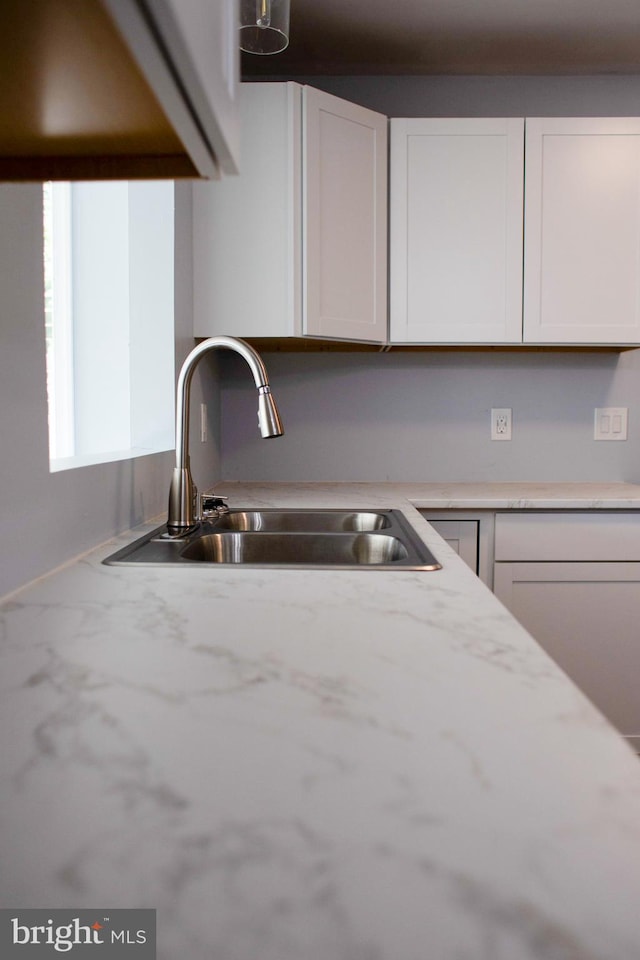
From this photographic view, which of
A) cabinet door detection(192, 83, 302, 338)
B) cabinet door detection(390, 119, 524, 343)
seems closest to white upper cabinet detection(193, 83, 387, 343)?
cabinet door detection(192, 83, 302, 338)

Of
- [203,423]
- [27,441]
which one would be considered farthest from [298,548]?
[203,423]

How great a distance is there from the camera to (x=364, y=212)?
216 cm

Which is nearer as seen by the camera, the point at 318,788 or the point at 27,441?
the point at 318,788

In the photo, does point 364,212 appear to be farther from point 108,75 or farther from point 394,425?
point 108,75

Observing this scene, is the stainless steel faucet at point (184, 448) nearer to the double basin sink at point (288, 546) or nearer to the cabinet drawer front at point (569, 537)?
the double basin sink at point (288, 546)

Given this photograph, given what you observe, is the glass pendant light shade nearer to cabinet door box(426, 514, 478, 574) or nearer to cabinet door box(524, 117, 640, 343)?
cabinet door box(524, 117, 640, 343)

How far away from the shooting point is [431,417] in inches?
Result: 101

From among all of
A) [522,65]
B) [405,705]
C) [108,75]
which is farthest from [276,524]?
[522,65]

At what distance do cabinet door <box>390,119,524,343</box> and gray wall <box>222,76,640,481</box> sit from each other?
1.09 feet

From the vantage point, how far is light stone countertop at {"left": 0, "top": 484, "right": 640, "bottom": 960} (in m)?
0.32

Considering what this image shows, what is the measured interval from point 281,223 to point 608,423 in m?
1.37

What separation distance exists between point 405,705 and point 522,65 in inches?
98.6

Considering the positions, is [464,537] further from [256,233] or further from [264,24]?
[264,24]

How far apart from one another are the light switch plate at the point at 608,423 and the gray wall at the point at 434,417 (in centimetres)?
2
